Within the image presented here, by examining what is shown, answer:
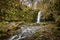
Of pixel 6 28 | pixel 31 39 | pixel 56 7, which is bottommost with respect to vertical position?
pixel 31 39

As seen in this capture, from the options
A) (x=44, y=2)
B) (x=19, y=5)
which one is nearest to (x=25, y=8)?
(x=19, y=5)

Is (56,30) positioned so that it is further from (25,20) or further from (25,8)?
(25,8)

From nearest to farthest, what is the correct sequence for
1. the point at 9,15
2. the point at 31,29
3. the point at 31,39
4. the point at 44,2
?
the point at 31,39, the point at 31,29, the point at 9,15, the point at 44,2

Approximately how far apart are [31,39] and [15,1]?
4.94 metres

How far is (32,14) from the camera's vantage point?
1271 centimetres

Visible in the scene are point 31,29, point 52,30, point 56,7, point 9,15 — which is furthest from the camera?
point 9,15

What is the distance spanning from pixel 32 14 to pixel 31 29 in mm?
3198

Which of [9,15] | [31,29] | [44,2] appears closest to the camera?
[31,29]

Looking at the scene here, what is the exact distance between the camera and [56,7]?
34.7 feet

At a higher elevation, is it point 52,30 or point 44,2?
point 44,2

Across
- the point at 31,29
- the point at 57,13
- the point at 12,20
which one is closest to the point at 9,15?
the point at 12,20

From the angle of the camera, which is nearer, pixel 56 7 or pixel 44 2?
pixel 56 7

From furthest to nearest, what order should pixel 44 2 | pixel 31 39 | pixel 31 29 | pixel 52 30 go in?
pixel 44 2 → pixel 31 29 → pixel 52 30 → pixel 31 39

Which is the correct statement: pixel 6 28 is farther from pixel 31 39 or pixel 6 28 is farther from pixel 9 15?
pixel 9 15
